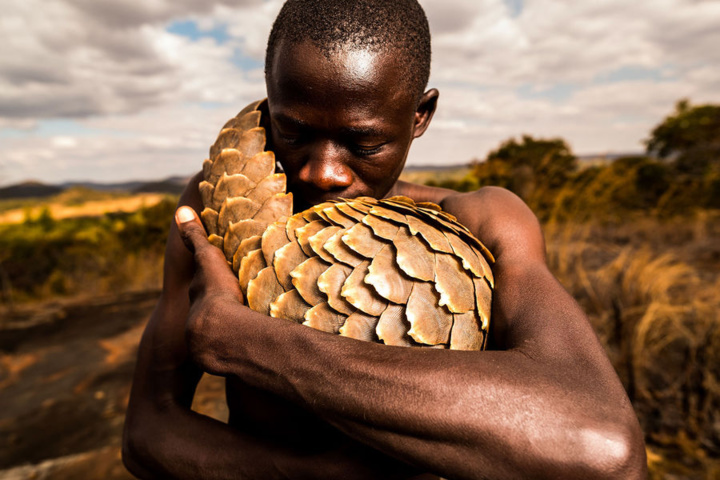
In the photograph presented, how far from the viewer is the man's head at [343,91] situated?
1233 mm

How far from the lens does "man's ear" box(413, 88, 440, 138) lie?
5.26 feet

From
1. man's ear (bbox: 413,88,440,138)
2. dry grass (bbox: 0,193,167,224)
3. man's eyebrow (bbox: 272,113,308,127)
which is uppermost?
man's ear (bbox: 413,88,440,138)

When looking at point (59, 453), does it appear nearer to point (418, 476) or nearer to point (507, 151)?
point (418, 476)

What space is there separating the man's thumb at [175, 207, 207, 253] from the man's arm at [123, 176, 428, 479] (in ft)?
0.55

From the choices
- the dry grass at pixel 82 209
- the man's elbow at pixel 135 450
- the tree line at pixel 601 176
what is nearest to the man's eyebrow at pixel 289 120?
the man's elbow at pixel 135 450

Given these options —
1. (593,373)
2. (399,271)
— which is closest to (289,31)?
(399,271)

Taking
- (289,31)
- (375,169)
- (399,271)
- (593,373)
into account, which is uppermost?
(289,31)

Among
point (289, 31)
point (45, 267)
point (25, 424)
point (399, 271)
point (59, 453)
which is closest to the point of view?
point (399, 271)

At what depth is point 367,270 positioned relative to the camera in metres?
1.07

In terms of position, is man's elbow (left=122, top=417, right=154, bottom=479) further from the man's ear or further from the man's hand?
the man's ear

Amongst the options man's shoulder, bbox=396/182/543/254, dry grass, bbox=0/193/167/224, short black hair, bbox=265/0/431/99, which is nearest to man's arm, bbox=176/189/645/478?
man's shoulder, bbox=396/182/543/254

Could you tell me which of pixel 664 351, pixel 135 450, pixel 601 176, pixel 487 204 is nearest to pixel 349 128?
pixel 487 204

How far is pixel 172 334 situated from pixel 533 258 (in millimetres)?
1315

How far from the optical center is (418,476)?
4.10 feet
